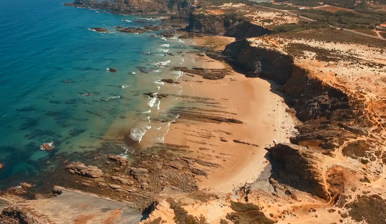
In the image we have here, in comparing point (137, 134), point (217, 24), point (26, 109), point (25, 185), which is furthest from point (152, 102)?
point (217, 24)

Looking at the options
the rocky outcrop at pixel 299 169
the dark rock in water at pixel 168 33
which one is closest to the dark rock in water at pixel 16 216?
the rocky outcrop at pixel 299 169

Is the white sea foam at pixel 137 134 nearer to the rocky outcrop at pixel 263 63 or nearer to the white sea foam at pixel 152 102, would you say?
the white sea foam at pixel 152 102

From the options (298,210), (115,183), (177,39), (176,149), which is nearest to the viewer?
(298,210)

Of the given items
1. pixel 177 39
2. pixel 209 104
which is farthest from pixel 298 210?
pixel 177 39

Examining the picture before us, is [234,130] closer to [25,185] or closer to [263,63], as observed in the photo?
[263,63]

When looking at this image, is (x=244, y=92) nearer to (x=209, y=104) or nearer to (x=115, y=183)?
(x=209, y=104)

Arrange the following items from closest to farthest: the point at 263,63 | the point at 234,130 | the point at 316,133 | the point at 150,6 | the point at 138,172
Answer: the point at 138,172
the point at 316,133
the point at 234,130
the point at 263,63
the point at 150,6

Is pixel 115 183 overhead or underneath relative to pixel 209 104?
underneath
